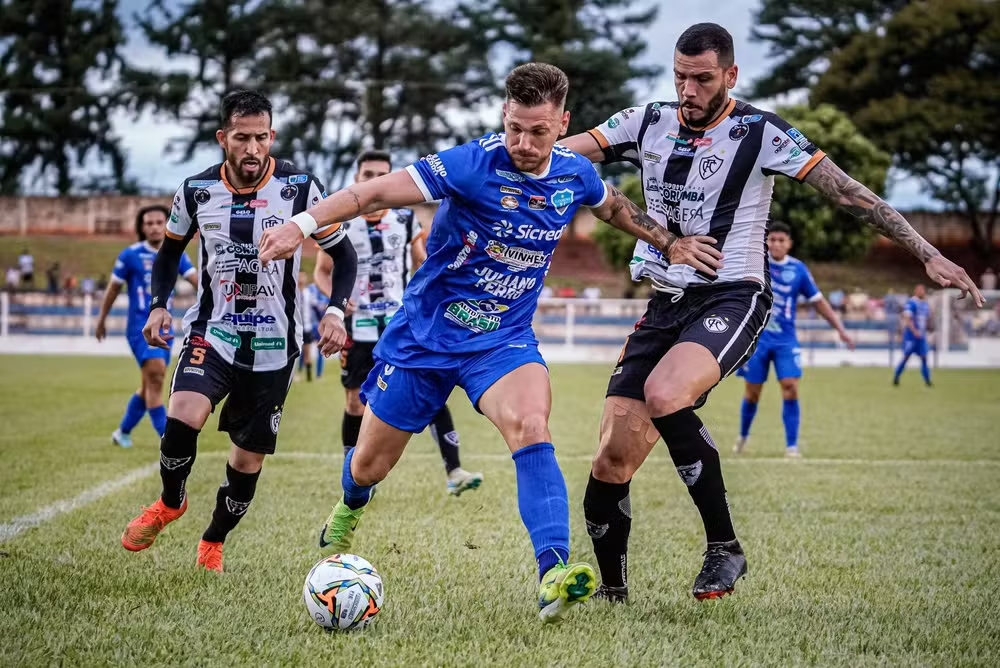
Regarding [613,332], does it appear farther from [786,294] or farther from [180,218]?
[180,218]

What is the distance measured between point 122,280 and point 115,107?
174 feet

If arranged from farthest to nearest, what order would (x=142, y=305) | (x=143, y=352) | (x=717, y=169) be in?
(x=142, y=305) → (x=143, y=352) → (x=717, y=169)

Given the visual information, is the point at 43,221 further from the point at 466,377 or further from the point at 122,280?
the point at 466,377

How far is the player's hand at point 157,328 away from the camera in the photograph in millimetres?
5660

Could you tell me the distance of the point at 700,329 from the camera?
16.2 ft

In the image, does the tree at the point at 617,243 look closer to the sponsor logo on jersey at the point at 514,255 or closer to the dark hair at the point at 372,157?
the dark hair at the point at 372,157

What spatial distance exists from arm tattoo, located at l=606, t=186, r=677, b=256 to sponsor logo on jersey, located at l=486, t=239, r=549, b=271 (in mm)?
432

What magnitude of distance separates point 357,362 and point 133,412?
11.0ft

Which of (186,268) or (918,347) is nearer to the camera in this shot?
(186,268)

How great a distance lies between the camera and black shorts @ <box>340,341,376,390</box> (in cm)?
875

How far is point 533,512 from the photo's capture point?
439 cm

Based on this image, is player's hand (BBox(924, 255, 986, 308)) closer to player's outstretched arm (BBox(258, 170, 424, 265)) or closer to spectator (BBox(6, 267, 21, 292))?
player's outstretched arm (BBox(258, 170, 424, 265))

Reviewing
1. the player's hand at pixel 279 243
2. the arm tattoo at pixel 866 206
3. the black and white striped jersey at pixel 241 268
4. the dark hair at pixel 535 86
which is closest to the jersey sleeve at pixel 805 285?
the arm tattoo at pixel 866 206

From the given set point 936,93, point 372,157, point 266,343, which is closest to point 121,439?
point 372,157
